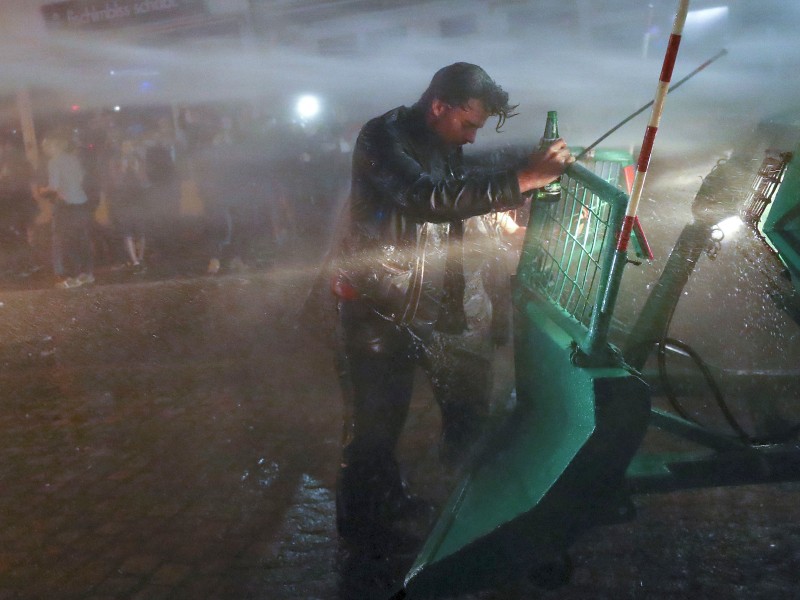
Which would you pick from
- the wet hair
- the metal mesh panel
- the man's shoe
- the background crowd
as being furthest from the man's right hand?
the man's shoe

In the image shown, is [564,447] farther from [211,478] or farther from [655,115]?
[211,478]

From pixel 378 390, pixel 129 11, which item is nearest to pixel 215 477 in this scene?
pixel 378 390

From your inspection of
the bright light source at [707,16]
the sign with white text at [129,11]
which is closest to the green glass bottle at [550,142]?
the bright light source at [707,16]

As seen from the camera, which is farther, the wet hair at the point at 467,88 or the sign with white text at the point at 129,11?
the sign with white text at the point at 129,11

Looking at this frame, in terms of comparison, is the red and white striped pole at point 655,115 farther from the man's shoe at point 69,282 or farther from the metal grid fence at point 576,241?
the man's shoe at point 69,282

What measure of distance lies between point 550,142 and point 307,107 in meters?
10.4

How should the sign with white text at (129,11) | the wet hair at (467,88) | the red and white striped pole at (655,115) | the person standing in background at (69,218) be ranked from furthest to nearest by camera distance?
the sign with white text at (129,11)
the person standing in background at (69,218)
the wet hair at (467,88)
the red and white striped pole at (655,115)

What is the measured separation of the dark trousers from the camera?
2.97 metres

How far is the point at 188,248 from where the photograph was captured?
31.7 ft

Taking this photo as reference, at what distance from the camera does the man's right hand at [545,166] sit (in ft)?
8.06

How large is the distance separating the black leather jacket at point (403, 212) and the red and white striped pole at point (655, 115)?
0.41 meters

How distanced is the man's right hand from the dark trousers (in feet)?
2.90

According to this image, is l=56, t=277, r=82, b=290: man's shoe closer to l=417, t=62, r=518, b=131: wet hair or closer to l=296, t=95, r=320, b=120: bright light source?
l=296, t=95, r=320, b=120: bright light source

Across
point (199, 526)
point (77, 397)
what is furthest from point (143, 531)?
point (77, 397)
